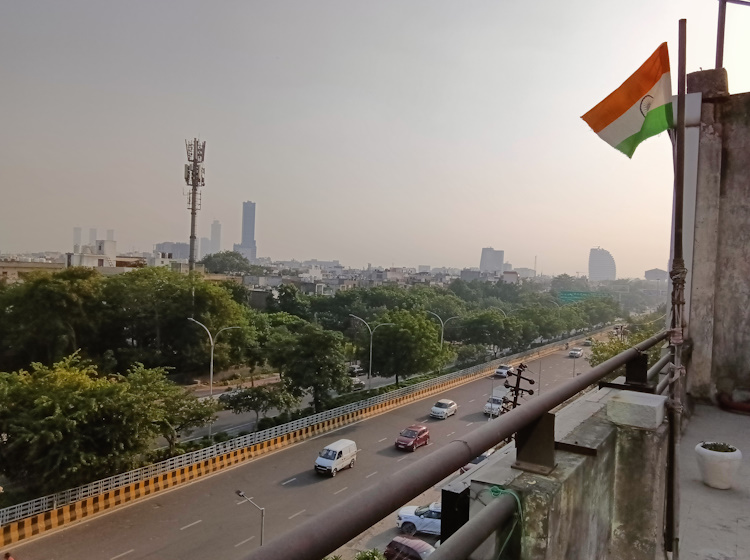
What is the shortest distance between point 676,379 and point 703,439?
2.34 metres

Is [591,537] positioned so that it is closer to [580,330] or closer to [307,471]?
[307,471]

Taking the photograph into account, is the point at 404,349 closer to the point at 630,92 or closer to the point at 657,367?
the point at 657,367

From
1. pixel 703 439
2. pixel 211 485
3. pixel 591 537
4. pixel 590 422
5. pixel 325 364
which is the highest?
pixel 590 422

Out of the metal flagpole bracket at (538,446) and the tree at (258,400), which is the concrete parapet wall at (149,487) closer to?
the tree at (258,400)

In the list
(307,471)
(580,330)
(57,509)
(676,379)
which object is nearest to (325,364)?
(307,471)

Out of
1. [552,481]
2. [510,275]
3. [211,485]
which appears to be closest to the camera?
[552,481]

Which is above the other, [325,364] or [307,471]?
[325,364]

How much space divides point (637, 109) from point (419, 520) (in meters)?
10.4

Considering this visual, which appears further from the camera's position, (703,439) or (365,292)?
(365,292)

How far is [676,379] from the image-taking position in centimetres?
290

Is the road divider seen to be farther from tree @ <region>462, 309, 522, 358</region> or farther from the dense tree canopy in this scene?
tree @ <region>462, 309, 522, 358</region>

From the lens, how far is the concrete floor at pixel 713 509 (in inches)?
116

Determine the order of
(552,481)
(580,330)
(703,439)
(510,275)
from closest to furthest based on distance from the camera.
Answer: (552,481), (703,439), (580,330), (510,275)

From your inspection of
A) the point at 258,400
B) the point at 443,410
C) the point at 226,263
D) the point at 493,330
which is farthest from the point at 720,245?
the point at 226,263
